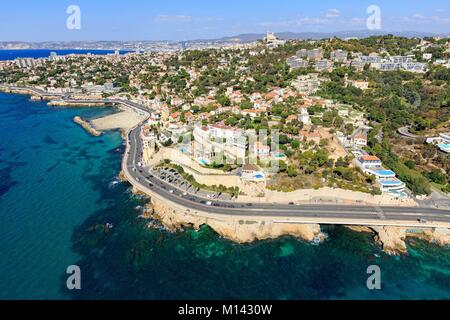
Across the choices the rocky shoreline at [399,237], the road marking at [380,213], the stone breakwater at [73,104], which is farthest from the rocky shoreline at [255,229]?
the stone breakwater at [73,104]

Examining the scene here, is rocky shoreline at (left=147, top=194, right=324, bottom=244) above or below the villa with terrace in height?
below

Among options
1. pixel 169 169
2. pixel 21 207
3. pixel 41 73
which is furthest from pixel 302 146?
pixel 41 73

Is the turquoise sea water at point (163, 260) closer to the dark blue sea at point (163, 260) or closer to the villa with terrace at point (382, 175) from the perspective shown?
the dark blue sea at point (163, 260)

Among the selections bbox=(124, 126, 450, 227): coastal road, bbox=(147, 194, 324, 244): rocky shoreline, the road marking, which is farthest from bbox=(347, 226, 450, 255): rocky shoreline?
bbox=(147, 194, 324, 244): rocky shoreline

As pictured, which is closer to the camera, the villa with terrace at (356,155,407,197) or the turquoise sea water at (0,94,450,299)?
the turquoise sea water at (0,94,450,299)

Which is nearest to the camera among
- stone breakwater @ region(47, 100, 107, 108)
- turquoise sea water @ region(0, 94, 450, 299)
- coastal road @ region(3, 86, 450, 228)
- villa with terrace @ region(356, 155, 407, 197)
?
turquoise sea water @ region(0, 94, 450, 299)

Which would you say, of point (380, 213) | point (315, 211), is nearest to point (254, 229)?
point (315, 211)

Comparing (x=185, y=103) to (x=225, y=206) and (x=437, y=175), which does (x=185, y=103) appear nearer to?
(x=225, y=206)

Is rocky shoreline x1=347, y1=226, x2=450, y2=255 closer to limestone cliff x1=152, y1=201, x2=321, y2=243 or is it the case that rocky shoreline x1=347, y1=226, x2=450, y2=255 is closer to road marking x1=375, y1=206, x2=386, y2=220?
road marking x1=375, y1=206, x2=386, y2=220
